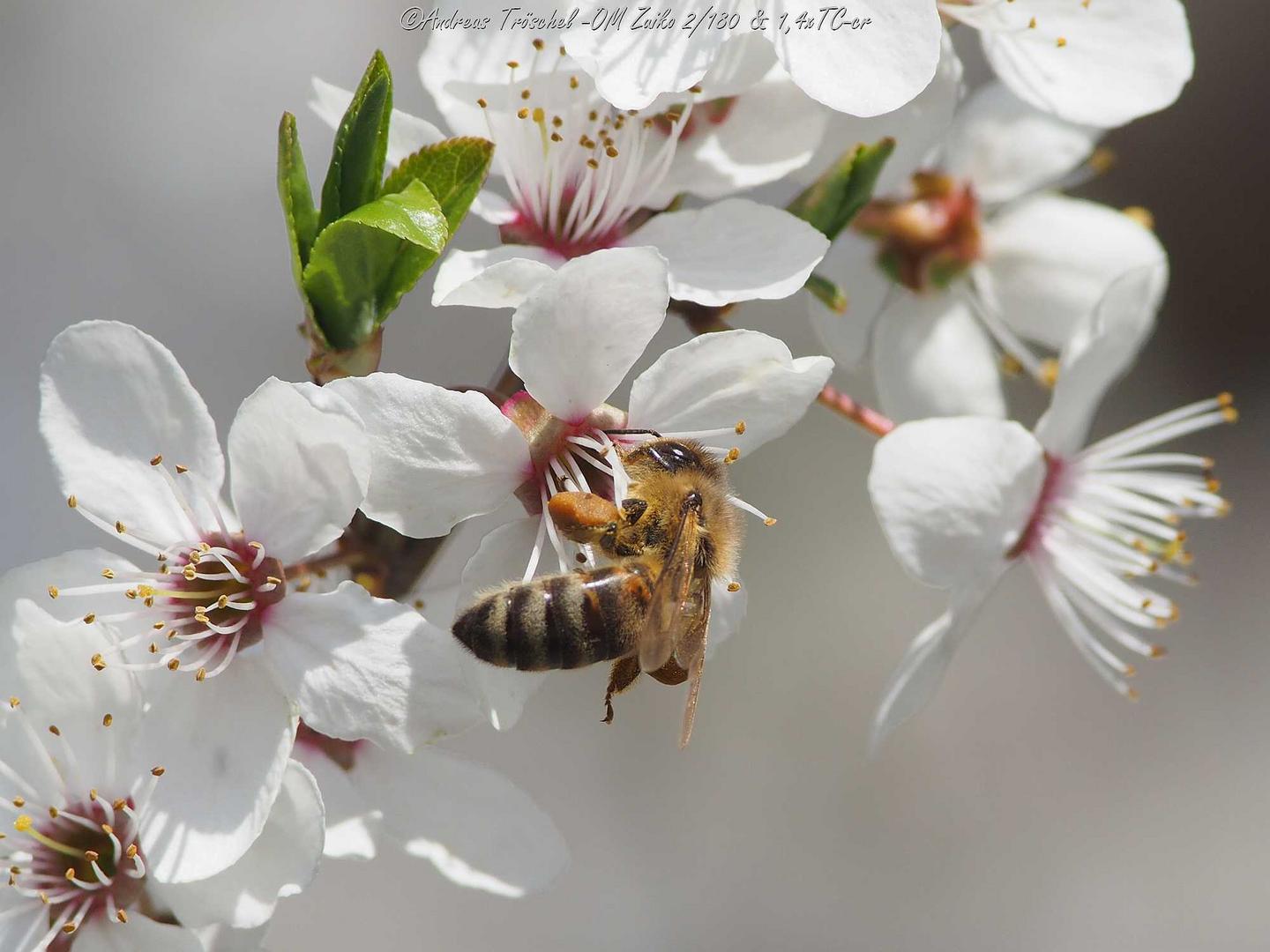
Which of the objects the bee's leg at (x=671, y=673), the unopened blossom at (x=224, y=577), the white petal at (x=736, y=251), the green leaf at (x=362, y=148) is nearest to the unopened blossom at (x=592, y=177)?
the white petal at (x=736, y=251)

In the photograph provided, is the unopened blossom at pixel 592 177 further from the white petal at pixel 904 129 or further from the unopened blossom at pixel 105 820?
the unopened blossom at pixel 105 820

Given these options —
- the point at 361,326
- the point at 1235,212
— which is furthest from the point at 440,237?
the point at 1235,212

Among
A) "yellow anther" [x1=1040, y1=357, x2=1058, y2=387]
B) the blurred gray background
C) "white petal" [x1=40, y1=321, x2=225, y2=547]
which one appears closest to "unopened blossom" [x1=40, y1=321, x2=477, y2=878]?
"white petal" [x1=40, y1=321, x2=225, y2=547]

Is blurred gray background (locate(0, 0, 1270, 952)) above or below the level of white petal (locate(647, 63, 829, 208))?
below

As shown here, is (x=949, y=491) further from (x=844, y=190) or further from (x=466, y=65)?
(x=466, y=65)

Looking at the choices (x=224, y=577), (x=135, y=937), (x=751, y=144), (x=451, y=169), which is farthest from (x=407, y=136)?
(x=135, y=937)

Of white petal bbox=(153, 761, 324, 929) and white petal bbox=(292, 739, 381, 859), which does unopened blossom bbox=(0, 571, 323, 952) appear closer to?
white petal bbox=(153, 761, 324, 929)
